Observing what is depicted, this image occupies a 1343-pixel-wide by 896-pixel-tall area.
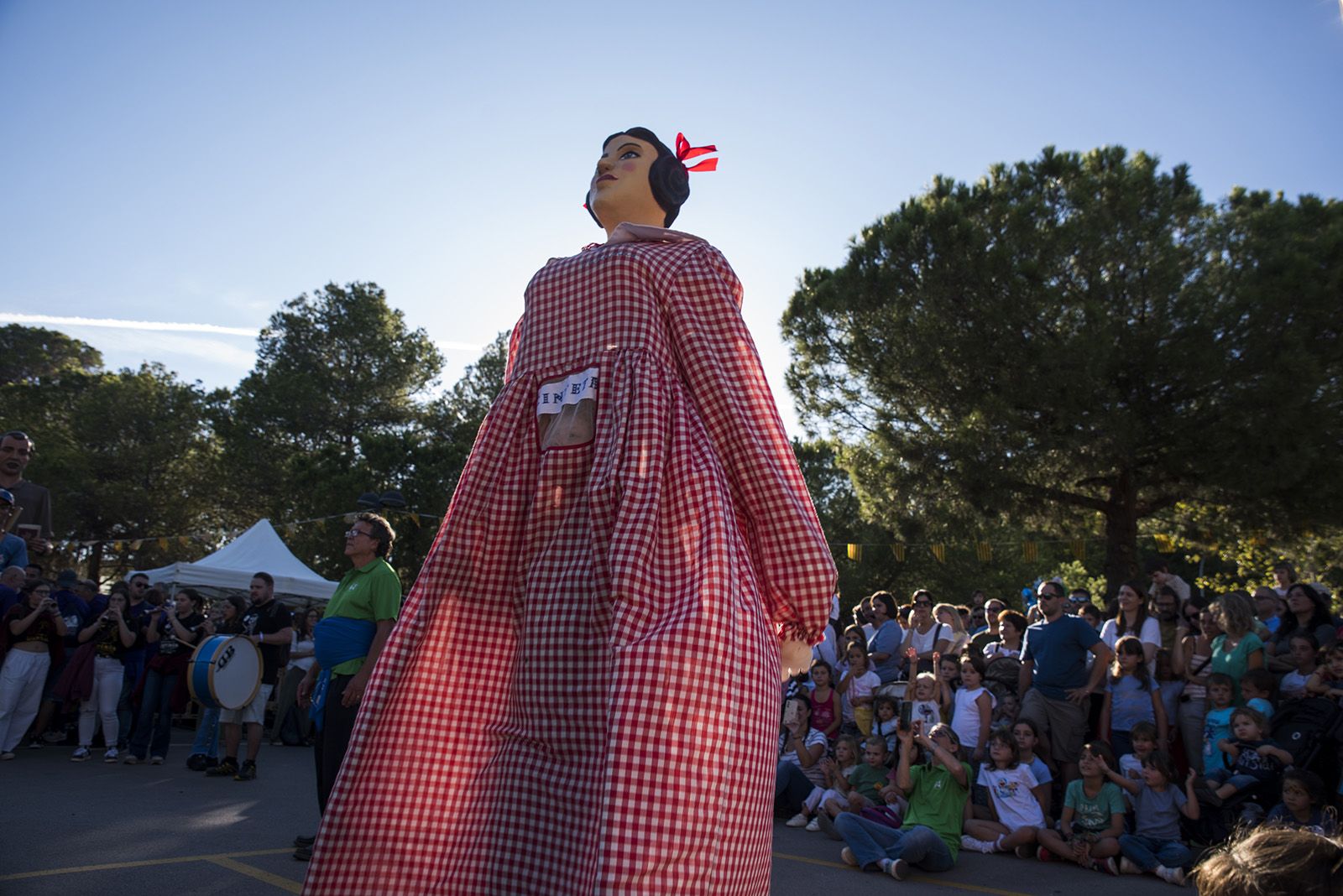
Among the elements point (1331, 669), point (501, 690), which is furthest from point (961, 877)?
point (501, 690)

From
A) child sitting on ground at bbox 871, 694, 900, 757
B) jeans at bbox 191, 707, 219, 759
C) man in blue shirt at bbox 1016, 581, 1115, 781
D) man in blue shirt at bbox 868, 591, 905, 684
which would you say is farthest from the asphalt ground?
man in blue shirt at bbox 868, 591, 905, 684

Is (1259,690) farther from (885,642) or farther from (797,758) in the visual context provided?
(885,642)

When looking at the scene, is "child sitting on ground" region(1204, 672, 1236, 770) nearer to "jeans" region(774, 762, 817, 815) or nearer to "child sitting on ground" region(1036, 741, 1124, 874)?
"child sitting on ground" region(1036, 741, 1124, 874)

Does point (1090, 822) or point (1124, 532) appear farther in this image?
point (1124, 532)

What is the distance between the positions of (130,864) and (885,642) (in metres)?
6.94

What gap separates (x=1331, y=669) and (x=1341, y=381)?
39.6ft

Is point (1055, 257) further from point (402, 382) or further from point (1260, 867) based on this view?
point (402, 382)

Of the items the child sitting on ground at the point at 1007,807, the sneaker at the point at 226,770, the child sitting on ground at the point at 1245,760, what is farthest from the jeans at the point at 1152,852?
the sneaker at the point at 226,770

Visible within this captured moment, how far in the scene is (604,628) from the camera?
6.09 ft

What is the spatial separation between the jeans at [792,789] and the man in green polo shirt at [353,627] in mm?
3914

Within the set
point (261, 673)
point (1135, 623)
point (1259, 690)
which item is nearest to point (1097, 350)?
point (1135, 623)

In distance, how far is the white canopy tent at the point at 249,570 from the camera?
54.3ft

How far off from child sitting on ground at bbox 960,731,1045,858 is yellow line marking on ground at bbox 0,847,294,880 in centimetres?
436

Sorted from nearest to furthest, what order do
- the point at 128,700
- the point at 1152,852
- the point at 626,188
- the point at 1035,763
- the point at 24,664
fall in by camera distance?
the point at 626,188, the point at 1152,852, the point at 1035,763, the point at 24,664, the point at 128,700
